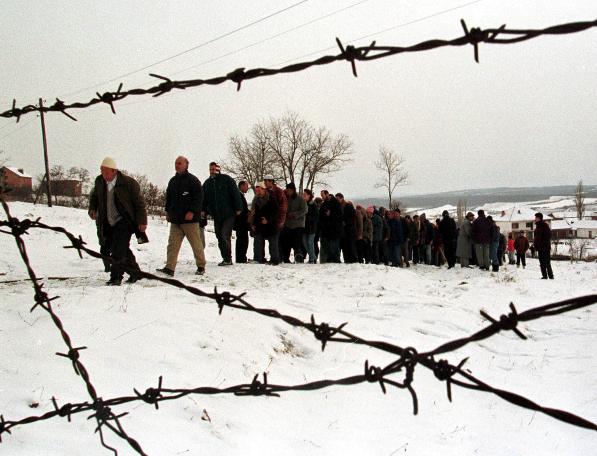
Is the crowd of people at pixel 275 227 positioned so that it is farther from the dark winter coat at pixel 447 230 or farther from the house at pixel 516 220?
the house at pixel 516 220

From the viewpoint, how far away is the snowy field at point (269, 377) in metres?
3.00

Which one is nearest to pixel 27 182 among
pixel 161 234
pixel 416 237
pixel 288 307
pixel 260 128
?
pixel 260 128

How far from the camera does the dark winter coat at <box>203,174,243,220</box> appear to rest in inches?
358

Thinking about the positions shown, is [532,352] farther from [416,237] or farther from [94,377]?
[416,237]

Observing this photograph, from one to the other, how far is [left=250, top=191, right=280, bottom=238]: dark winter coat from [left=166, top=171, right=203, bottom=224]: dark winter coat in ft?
8.12

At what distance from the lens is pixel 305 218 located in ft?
37.2

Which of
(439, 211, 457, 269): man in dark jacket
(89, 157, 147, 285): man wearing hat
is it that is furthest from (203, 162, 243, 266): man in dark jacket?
(439, 211, 457, 269): man in dark jacket

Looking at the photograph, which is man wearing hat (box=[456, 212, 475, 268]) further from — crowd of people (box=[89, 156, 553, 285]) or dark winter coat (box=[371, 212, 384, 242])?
dark winter coat (box=[371, 212, 384, 242])

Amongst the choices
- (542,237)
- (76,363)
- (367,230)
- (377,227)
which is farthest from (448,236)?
(76,363)

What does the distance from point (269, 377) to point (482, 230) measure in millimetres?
10910

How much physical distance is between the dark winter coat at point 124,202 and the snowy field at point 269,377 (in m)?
0.89

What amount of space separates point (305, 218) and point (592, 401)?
7.69 metres

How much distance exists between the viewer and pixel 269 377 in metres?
4.16

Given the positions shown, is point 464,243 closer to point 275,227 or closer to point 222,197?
Result: point 275,227
